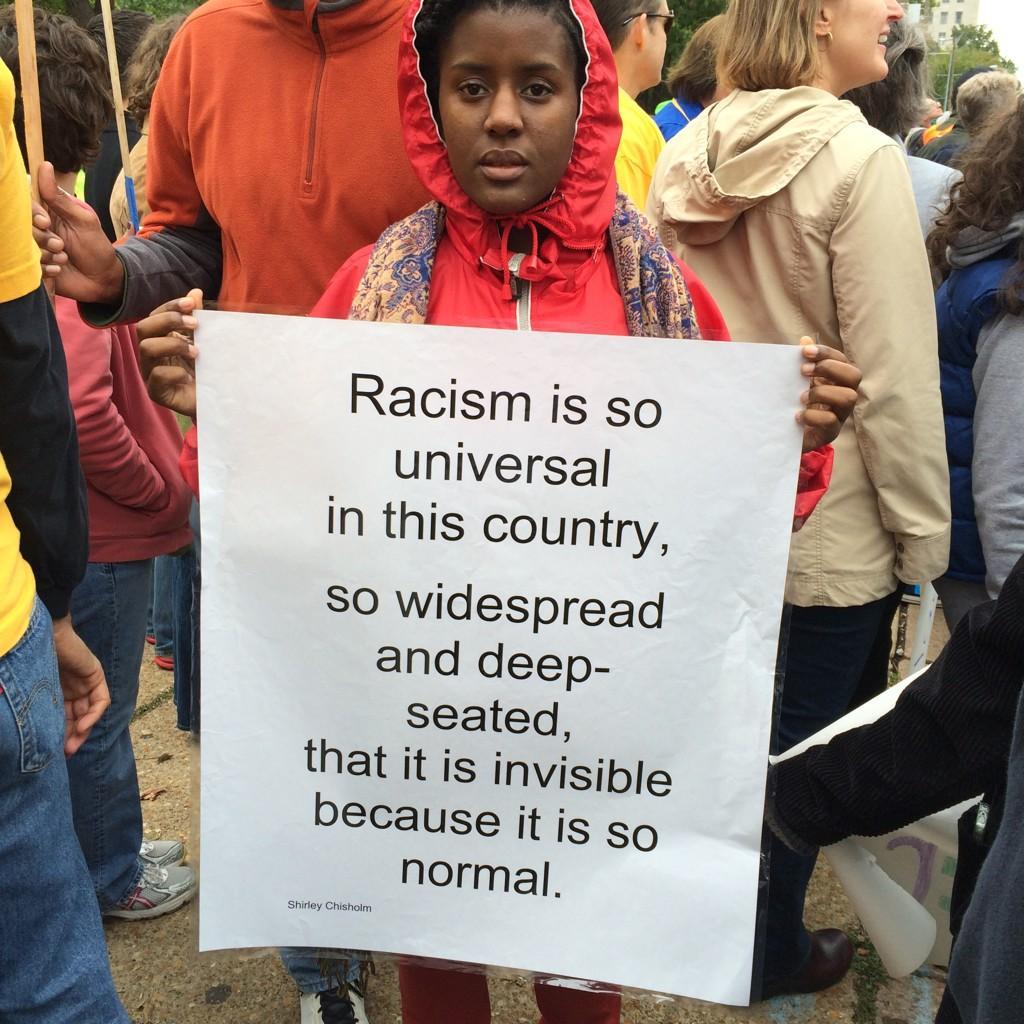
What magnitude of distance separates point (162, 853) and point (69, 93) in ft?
6.31

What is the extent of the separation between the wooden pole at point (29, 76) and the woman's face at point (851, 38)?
1.58 m

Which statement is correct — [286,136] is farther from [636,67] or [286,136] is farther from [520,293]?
[636,67]

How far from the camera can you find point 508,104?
Answer: 1689 millimetres

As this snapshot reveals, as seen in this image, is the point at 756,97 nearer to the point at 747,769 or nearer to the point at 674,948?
the point at 747,769

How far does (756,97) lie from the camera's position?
232 centimetres

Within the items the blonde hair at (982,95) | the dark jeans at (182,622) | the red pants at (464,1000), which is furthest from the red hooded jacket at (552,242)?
the blonde hair at (982,95)

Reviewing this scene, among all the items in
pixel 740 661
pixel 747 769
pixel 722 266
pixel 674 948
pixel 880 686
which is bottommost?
pixel 880 686

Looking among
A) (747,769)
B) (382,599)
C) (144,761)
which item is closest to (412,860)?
(382,599)

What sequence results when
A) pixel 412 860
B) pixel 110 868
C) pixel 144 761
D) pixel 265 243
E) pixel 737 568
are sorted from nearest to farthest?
pixel 737 568
pixel 412 860
pixel 265 243
pixel 110 868
pixel 144 761

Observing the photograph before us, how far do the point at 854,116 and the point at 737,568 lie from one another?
1151mm

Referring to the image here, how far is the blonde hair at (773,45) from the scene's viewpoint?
2.33m

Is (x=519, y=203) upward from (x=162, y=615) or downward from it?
upward

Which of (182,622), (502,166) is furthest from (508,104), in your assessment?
(182,622)

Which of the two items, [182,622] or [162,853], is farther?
[182,622]
